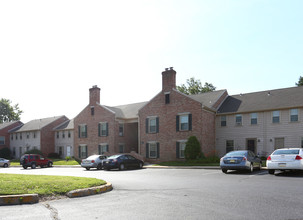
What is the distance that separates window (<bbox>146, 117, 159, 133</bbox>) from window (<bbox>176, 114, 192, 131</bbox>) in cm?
262

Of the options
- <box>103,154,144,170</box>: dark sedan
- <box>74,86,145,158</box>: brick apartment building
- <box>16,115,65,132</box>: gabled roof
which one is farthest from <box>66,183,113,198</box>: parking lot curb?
<box>16,115,65,132</box>: gabled roof

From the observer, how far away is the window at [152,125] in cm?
3216

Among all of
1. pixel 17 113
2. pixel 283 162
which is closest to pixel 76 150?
pixel 283 162

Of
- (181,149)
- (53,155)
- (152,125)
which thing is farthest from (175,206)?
(53,155)

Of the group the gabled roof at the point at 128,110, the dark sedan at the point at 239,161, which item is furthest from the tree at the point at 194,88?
the dark sedan at the point at 239,161

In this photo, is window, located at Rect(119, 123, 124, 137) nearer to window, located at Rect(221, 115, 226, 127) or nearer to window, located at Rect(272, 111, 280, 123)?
window, located at Rect(221, 115, 226, 127)

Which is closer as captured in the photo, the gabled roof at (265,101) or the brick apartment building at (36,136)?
the gabled roof at (265,101)

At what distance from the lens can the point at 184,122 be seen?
99.1 feet

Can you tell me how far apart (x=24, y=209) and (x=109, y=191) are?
11.8ft

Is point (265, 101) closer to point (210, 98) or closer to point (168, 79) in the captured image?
point (210, 98)

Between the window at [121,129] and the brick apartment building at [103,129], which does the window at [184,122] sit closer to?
the brick apartment building at [103,129]

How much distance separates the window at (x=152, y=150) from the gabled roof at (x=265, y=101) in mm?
7745

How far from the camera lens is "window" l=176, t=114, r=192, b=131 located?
2969 cm

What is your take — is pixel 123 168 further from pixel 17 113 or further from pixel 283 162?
pixel 17 113
